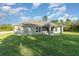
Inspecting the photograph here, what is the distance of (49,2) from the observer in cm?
221

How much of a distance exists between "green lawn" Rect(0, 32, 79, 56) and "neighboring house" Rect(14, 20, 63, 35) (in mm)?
53

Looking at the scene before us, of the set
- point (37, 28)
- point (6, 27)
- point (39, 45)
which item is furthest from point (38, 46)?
point (6, 27)

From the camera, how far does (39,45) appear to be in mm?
2217

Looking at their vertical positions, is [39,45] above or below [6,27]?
below

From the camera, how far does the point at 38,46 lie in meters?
2.21

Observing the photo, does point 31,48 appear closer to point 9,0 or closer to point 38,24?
point 38,24

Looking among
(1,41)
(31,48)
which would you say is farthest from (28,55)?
(1,41)

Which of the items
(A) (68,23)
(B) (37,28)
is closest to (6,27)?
(B) (37,28)

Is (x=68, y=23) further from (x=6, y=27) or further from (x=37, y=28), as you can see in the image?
(x=6, y=27)

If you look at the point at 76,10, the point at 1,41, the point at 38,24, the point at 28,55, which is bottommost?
the point at 28,55

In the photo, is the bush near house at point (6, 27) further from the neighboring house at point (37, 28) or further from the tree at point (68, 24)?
the tree at point (68, 24)

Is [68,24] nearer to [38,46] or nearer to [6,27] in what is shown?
[38,46]

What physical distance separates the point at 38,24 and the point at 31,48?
0.27 meters

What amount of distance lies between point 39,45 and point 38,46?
0.02 m
